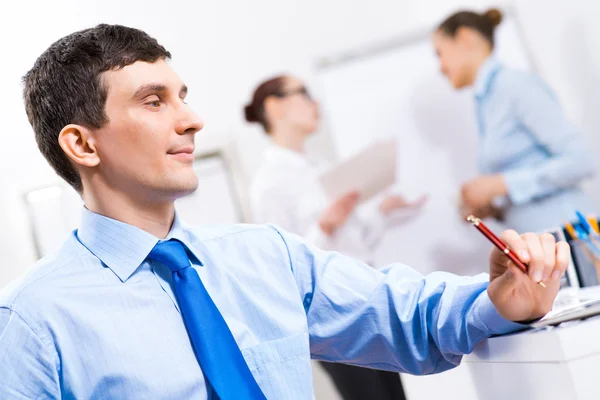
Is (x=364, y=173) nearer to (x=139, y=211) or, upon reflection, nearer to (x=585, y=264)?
(x=585, y=264)

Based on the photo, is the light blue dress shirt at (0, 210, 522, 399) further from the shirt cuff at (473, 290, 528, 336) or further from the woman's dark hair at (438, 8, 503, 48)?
the woman's dark hair at (438, 8, 503, 48)

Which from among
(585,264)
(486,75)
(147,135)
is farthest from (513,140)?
(147,135)

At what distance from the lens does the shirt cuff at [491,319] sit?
0.88 meters

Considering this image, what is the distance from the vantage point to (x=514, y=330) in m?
0.88

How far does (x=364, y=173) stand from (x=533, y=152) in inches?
25.6

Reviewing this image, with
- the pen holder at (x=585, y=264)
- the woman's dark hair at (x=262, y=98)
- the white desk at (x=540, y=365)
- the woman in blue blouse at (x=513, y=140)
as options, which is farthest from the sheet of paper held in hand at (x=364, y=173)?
the white desk at (x=540, y=365)

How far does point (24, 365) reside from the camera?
0.89 m

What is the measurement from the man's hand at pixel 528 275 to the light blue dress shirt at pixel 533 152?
196 centimetres

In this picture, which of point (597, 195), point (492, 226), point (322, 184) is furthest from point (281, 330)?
point (597, 195)

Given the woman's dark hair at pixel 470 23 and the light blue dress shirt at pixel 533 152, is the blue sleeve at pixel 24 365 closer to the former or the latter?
the light blue dress shirt at pixel 533 152

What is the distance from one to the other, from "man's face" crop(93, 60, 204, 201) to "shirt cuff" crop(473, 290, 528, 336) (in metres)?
0.43

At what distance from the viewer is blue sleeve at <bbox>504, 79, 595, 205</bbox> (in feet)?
8.89

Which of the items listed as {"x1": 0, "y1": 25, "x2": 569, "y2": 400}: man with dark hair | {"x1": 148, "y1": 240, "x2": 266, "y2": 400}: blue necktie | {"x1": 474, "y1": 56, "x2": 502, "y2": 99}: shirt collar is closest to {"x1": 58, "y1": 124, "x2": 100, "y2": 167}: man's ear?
{"x1": 0, "y1": 25, "x2": 569, "y2": 400}: man with dark hair

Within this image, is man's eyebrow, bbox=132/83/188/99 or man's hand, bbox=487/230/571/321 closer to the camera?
man's hand, bbox=487/230/571/321
